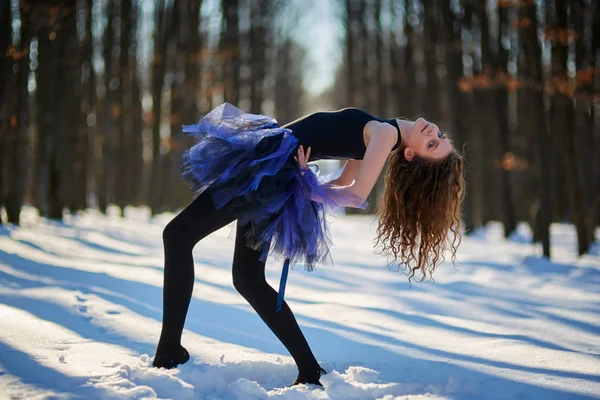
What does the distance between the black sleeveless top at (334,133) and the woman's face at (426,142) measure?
0.36 ft

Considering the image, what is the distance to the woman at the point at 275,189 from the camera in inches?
114

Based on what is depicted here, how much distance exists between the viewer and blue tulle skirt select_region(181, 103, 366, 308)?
288cm

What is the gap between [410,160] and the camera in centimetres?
326

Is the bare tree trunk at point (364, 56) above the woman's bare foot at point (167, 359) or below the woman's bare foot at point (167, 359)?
above

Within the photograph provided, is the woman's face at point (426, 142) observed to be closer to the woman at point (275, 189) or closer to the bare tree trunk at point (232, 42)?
the woman at point (275, 189)

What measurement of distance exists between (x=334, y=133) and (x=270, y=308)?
3.13ft

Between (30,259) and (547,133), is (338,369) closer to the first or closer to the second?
(30,259)

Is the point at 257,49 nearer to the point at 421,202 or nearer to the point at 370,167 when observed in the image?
the point at 421,202

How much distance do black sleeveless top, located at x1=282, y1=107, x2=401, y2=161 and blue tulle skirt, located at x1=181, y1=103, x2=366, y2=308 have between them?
114 millimetres

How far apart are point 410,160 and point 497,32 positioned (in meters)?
12.4

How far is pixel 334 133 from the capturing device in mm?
3080

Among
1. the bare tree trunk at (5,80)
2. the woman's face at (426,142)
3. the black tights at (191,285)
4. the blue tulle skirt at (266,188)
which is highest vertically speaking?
the bare tree trunk at (5,80)

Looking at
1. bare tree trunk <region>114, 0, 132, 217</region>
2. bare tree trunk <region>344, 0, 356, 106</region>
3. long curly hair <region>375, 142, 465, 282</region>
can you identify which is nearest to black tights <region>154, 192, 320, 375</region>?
long curly hair <region>375, 142, 465, 282</region>

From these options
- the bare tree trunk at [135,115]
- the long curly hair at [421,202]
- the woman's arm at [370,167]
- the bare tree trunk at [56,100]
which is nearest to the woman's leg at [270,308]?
the woman's arm at [370,167]
